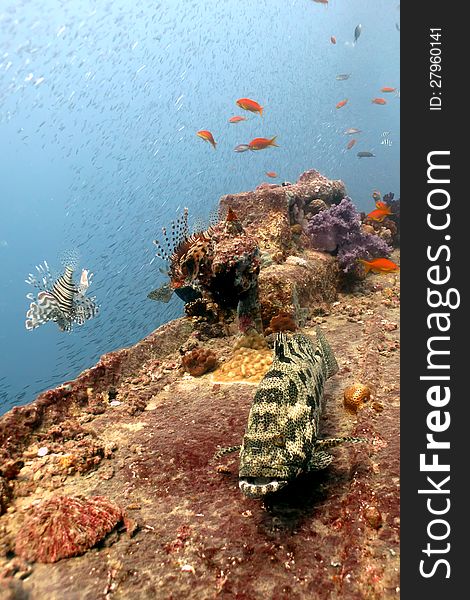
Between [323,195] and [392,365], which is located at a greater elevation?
[323,195]

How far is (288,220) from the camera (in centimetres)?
967

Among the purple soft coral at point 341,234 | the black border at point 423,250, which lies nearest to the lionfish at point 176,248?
the purple soft coral at point 341,234

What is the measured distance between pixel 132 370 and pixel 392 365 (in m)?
4.08

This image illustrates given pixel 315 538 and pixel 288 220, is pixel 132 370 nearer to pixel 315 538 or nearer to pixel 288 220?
pixel 315 538

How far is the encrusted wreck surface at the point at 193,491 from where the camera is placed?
238cm

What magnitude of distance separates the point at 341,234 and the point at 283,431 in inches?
305

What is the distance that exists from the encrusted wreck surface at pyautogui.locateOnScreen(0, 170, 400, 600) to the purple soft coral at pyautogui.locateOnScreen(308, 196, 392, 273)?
146 inches

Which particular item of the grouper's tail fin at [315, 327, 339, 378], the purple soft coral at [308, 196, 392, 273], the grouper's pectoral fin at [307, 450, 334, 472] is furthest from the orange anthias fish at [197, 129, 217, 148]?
the grouper's pectoral fin at [307, 450, 334, 472]

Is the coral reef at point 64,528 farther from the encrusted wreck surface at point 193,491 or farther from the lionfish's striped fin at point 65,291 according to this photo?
the lionfish's striped fin at point 65,291

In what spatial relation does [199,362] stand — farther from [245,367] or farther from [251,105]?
[251,105]

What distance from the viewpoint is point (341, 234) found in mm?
9625

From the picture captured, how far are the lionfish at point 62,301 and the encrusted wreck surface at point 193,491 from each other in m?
1.37

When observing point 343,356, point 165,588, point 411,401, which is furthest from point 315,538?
point 343,356

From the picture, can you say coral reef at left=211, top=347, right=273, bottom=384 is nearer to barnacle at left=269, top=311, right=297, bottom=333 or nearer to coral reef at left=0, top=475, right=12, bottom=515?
barnacle at left=269, top=311, right=297, bottom=333
